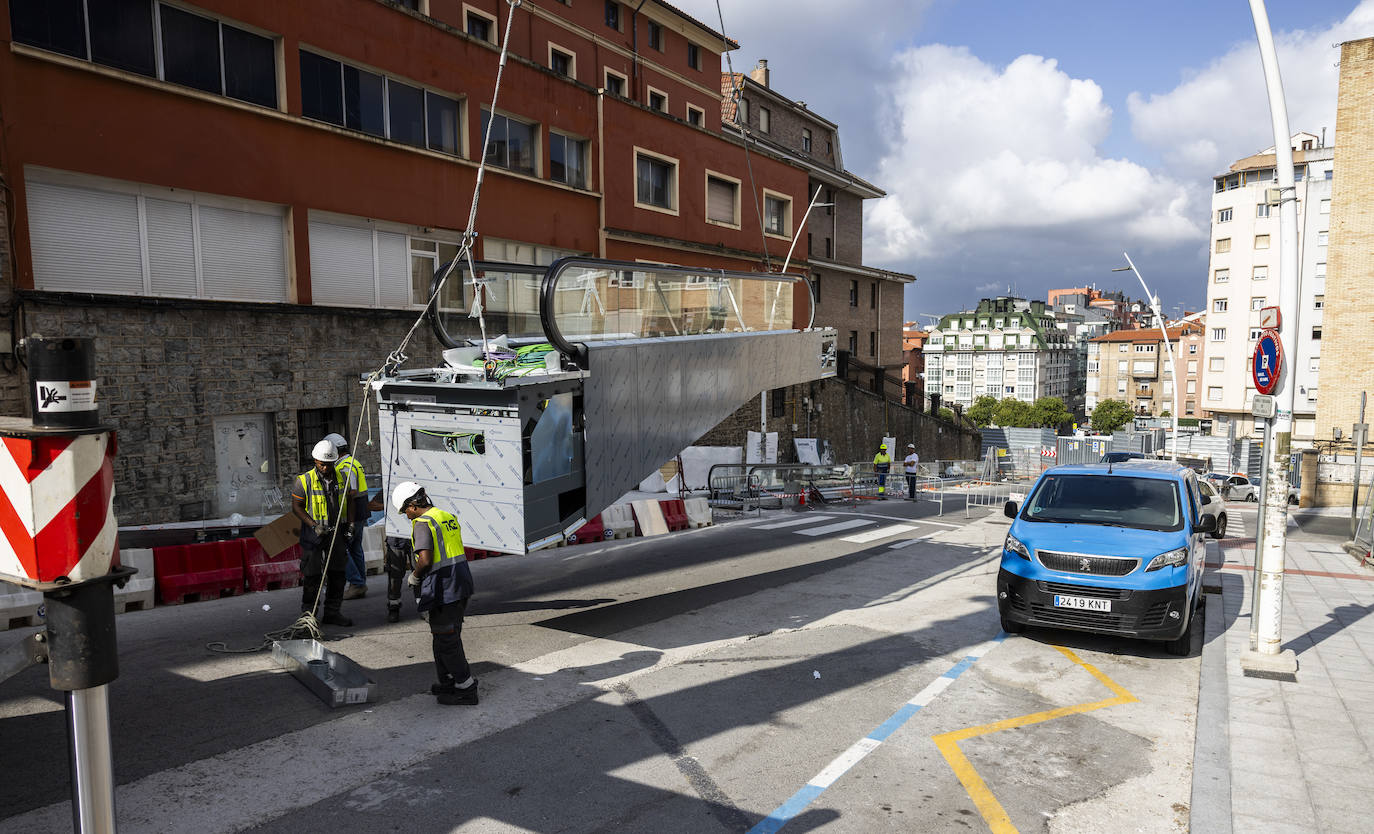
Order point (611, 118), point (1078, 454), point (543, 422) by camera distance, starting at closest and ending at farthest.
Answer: point (543, 422)
point (611, 118)
point (1078, 454)

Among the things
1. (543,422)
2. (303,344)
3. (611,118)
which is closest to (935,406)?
(611,118)

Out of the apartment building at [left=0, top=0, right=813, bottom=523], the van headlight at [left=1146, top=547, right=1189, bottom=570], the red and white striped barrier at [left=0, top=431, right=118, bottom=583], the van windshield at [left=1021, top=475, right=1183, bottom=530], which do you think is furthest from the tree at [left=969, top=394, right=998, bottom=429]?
the red and white striped barrier at [left=0, top=431, right=118, bottom=583]

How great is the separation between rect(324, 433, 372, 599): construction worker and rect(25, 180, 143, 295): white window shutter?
Result: 21.7ft

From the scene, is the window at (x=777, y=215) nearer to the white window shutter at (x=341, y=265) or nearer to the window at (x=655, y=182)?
the window at (x=655, y=182)

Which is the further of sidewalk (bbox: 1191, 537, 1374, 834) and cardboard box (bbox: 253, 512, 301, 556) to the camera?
cardboard box (bbox: 253, 512, 301, 556)

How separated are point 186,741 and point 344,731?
3.50 feet

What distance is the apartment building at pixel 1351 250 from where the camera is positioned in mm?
38281

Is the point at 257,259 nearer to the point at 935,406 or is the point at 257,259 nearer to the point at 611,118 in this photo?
the point at 611,118

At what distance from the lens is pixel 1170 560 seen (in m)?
8.21

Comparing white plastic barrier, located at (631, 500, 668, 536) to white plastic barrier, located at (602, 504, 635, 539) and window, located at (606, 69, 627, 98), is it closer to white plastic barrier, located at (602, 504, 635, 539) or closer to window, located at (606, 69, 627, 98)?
white plastic barrier, located at (602, 504, 635, 539)

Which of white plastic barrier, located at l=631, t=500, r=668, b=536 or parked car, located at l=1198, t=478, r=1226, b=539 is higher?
parked car, located at l=1198, t=478, r=1226, b=539

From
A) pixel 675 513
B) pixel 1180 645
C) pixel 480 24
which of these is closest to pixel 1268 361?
pixel 1180 645

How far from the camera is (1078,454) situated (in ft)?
137

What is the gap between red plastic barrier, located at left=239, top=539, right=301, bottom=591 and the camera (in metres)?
10.7
